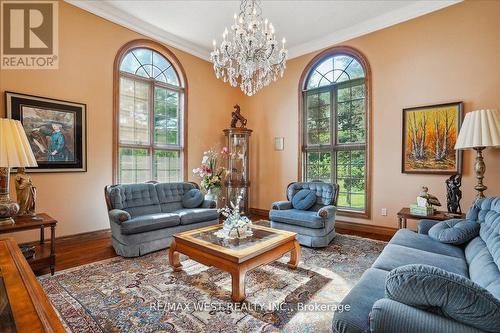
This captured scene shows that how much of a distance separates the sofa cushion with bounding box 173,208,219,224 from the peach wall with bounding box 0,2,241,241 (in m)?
1.42

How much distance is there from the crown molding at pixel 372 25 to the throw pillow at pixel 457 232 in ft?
11.1

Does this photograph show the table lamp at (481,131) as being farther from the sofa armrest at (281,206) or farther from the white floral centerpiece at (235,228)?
the white floral centerpiece at (235,228)

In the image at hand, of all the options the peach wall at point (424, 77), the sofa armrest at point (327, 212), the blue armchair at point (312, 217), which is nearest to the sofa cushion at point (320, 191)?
the blue armchair at point (312, 217)

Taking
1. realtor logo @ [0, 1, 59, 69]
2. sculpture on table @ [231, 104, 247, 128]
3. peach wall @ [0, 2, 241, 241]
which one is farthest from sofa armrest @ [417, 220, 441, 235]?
realtor logo @ [0, 1, 59, 69]

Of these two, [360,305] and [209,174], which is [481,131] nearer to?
[360,305]

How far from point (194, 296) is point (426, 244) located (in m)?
2.23

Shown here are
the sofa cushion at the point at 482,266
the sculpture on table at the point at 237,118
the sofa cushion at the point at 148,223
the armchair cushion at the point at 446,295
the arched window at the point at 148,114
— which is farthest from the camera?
the sculpture on table at the point at 237,118

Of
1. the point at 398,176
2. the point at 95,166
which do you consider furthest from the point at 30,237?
the point at 398,176

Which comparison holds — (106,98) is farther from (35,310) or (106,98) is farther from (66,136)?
(35,310)

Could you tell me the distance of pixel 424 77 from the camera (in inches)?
155

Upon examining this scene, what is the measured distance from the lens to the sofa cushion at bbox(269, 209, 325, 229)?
11.4 ft

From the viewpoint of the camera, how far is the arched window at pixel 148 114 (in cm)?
437

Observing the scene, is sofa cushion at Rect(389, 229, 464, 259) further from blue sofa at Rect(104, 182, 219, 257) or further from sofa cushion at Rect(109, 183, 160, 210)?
sofa cushion at Rect(109, 183, 160, 210)

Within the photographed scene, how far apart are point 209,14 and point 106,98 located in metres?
2.23
